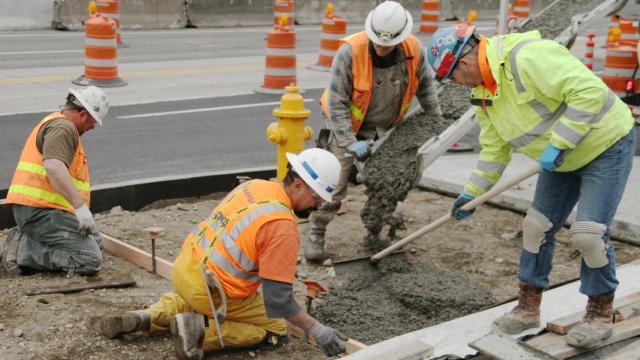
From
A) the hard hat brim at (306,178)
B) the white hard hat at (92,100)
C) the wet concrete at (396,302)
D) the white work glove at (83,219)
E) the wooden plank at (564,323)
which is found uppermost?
the white hard hat at (92,100)

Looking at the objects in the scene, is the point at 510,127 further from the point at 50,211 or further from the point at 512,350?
the point at 50,211

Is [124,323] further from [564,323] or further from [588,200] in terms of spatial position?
[588,200]

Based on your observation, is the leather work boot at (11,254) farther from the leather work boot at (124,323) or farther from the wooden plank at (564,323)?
the wooden plank at (564,323)

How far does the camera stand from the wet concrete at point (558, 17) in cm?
988

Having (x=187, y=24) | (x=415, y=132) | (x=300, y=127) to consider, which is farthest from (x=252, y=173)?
(x=187, y=24)

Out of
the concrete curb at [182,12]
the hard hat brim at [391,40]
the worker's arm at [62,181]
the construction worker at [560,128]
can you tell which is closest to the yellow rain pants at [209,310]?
the worker's arm at [62,181]

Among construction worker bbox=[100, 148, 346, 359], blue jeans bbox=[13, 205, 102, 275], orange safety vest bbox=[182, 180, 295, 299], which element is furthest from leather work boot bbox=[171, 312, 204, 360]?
blue jeans bbox=[13, 205, 102, 275]

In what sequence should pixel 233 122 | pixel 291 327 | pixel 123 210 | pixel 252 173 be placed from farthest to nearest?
pixel 233 122
pixel 252 173
pixel 123 210
pixel 291 327

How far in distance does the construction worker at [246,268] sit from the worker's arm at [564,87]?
1.14 m

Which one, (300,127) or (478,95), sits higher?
(478,95)

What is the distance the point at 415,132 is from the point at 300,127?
1.13 metres

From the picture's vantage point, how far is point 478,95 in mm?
4977

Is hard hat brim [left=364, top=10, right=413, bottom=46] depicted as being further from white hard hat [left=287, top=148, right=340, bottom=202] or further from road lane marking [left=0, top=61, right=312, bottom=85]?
road lane marking [left=0, top=61, right=312, bottom=85]

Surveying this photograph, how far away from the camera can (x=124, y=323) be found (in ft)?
16.5
